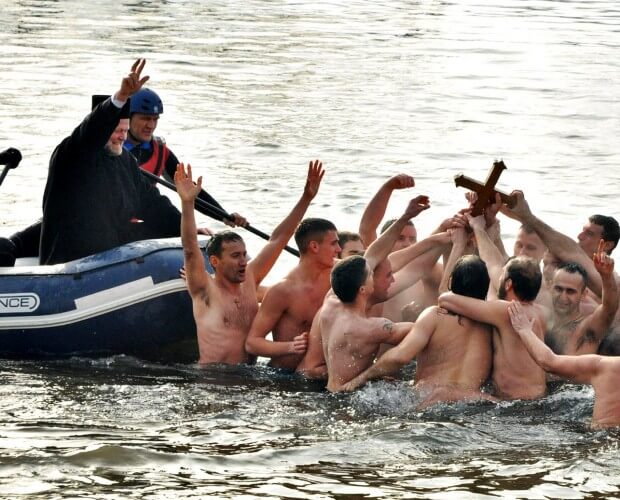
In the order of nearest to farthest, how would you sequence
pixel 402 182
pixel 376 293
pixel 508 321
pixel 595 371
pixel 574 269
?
pixel 595 371 → pixel 508 321 → pixel 574 269 → pixel 376 293 → pixel 402 182

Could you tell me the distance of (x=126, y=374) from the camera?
8.73m

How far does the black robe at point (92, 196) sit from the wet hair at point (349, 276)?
1.83m

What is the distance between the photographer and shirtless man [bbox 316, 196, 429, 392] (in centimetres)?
783

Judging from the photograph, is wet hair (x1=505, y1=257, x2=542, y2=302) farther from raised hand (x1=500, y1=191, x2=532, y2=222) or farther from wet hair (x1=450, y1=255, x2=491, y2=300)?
raised hand (x1=500, y1=191, x2=532, y2=222)

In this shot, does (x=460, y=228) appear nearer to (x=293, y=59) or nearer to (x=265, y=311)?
(x=265, y=311)

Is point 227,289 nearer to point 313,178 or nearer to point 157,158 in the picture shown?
point 313,178

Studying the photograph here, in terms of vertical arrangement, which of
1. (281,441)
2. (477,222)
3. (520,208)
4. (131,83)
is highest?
(131,83)

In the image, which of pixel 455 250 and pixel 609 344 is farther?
pixel 455 250

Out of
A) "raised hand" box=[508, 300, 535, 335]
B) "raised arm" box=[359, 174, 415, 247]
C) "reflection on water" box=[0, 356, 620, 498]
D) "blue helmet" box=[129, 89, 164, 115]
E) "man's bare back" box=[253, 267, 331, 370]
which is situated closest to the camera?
"reflection on water" box=[0, 356, 620, 498]

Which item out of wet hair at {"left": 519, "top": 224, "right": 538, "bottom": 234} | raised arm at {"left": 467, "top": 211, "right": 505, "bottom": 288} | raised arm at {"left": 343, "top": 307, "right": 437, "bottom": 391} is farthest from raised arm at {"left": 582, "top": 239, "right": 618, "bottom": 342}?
raised arm at {"left": 343, "top": 307, "right": 437, "bottom": 391}

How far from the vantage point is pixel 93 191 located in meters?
8.91

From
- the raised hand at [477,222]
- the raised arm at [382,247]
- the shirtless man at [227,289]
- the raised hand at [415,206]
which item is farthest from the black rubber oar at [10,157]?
the raised hand at [477,222]

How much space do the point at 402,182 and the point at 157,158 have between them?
90.1 inches

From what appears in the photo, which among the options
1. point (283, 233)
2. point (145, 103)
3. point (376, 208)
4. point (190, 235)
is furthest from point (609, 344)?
point (145, 103)
